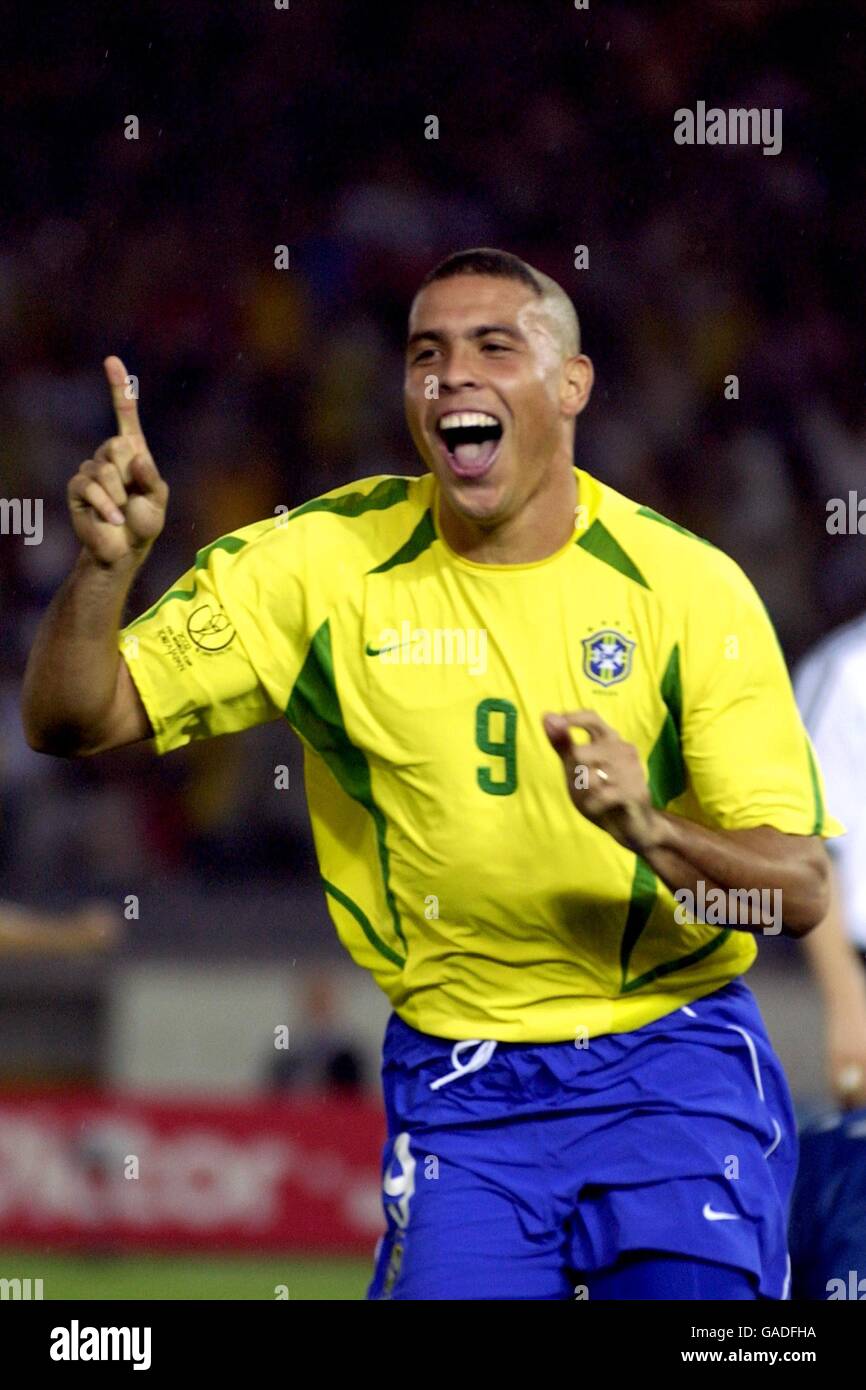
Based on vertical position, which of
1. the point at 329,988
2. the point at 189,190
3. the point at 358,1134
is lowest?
the point at 358,1134

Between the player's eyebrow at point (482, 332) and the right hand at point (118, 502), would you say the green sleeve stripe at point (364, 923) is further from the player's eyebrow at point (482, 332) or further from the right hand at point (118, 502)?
the player's eyebrow at point (482, 332)

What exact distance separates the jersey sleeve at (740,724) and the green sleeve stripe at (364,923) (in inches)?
25.5

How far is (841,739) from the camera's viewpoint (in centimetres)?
555

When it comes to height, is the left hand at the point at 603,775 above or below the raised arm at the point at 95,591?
below

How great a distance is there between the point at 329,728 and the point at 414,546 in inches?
15.3

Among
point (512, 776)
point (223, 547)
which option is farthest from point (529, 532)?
point (223, 547)

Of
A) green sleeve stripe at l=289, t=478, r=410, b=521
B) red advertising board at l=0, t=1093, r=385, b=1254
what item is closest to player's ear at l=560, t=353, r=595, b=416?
green sleeve stripe at l=289, t=478, r=410, b=521

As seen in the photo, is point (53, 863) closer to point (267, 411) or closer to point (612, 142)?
point (267, 411)

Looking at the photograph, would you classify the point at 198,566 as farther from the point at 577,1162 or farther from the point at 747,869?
the point at 577,1162

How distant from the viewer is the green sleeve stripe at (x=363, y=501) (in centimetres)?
436

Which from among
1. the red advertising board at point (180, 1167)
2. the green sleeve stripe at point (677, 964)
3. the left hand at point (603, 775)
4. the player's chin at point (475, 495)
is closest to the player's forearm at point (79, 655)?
the player's chin at point (475, 495)
